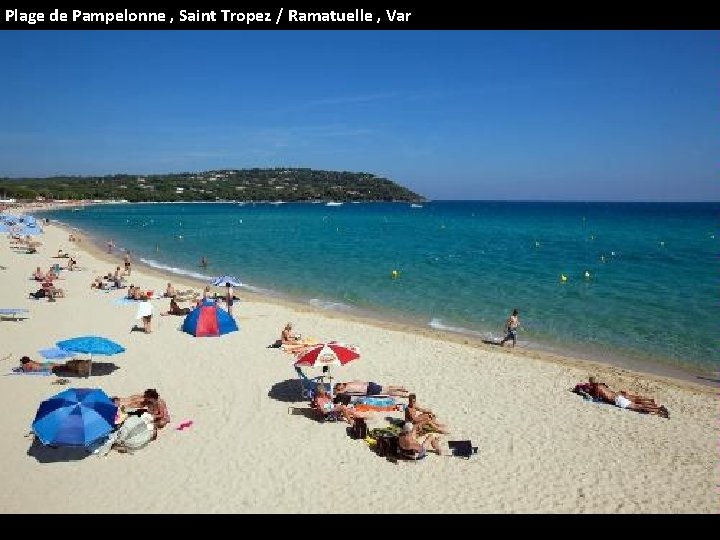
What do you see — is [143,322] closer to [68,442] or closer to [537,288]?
[68,442]

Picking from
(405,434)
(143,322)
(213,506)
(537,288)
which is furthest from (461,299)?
(213,506)

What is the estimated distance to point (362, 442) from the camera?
9.31 meters

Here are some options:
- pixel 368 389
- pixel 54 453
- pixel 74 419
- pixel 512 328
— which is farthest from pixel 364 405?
pixel 512 328

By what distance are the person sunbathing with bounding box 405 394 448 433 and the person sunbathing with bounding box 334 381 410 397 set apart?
149cm

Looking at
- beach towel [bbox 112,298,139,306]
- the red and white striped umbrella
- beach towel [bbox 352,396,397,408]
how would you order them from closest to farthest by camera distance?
the red and white striped umbrella, beach towel [bbox 352,396,397,408], beach towel [bbox 112,298,139,306]

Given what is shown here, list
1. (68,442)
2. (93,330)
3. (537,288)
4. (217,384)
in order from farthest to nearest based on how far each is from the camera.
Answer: (537,288)
(93,330)
(217,384)
(68,442)

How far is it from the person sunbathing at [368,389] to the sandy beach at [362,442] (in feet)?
1.66

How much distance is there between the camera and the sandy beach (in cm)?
750

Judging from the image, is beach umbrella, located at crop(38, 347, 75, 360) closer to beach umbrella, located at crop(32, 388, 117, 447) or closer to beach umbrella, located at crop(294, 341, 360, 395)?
beach umbrella, located at crop(32, 388, 117, 447)

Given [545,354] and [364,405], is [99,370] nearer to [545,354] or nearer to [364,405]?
[364,405]

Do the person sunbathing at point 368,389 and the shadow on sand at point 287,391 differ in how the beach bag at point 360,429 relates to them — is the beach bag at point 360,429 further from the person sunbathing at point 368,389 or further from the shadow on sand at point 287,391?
the shadow on sand at point 287,391

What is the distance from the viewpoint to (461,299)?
24.2 m

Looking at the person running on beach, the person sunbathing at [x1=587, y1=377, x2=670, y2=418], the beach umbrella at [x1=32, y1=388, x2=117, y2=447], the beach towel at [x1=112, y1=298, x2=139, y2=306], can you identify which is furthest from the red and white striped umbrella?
the beach towel at [x1=112, y1=298, x2=139, y2=306]

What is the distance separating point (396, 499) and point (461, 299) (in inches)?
679
